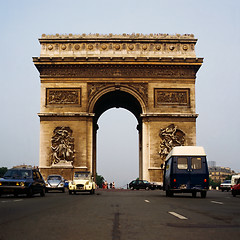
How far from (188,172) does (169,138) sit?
70.4ft

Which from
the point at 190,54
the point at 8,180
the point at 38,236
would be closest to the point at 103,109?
the point at 190,54

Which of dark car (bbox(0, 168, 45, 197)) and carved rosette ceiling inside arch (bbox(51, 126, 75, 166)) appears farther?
carved rosette ceiling inside arch (bbox(51, 126, 75, 166))

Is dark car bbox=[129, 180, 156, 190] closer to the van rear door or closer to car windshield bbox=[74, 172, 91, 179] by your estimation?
car windshield bbox=[74, 172, 91, 179]

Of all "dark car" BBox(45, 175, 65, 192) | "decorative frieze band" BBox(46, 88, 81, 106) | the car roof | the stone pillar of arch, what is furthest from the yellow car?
"decorative frieze band" BBox(46, 88, 81, 106)

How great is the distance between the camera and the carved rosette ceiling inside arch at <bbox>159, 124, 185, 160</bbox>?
47688 millimetres

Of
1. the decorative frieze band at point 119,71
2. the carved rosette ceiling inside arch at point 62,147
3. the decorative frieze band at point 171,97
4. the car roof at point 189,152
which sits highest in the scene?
the decorative frieze band at point 119,71

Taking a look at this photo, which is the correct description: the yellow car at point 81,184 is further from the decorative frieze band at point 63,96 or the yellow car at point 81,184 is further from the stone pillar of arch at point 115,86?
the decorative frieze band at point 63,96

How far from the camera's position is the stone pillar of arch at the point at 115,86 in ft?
158

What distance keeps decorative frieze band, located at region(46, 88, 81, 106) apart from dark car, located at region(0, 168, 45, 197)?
23217 millimetres

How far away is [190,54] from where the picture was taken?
48.9 metres

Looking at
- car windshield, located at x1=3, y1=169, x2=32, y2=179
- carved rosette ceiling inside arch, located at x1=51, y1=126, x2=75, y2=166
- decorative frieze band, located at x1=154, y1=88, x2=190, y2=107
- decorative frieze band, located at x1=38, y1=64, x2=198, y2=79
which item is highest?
decorative frieze band, located at x1=38, y1=64, x2=198, y2=79

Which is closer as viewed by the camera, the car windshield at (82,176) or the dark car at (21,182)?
the dark car at (21,182)

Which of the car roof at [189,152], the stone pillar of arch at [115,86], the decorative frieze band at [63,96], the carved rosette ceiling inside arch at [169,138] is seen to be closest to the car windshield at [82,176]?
the car roof at [189,152]

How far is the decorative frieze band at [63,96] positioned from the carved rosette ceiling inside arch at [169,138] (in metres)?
9.14
